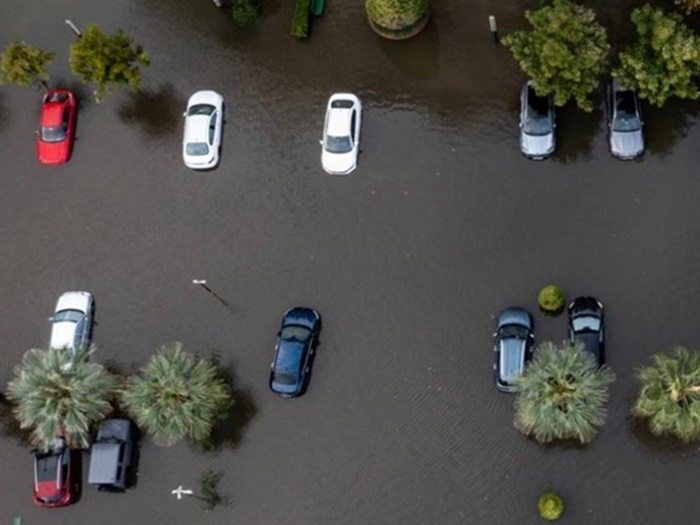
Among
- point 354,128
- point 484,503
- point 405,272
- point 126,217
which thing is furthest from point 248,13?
point 484,503

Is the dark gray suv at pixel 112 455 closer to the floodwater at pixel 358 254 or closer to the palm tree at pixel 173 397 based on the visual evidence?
the floodwater at pixel 358 254

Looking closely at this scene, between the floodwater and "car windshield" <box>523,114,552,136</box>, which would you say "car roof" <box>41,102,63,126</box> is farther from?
"car windshield" <box>523,114,552,136</box>

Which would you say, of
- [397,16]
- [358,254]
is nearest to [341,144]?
[358,254]

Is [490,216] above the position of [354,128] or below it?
below

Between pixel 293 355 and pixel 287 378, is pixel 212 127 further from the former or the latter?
pixel 287 378

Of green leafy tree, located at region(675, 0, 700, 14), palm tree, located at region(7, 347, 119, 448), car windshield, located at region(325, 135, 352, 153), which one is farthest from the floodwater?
palm tree, located at region(7, 347, 119, 448)

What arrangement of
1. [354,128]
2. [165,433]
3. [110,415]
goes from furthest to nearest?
1. [354,128]
2. [110,415]
3. [165,433]

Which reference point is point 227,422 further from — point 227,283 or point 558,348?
point 558,348

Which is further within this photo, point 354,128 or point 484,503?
point 354,128
